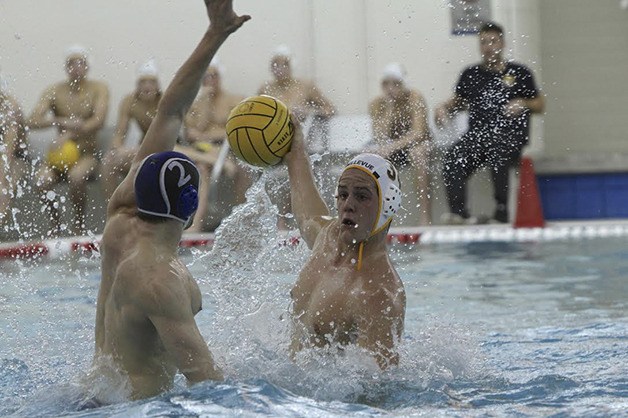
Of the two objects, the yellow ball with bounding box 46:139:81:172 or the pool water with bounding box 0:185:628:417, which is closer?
the pool water with bounding box 0:185:628:417

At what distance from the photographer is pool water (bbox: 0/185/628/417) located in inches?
125

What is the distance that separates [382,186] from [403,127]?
17.8 ft

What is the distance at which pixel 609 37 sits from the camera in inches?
410

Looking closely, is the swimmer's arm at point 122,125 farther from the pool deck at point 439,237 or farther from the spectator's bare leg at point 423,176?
the spectator's bare leg at point 423,176

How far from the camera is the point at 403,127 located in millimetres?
8734

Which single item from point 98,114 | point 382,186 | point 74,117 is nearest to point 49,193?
point 74,117

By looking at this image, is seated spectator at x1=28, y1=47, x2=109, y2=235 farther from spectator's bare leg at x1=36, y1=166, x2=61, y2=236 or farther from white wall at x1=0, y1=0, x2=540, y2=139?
white wall at x1=0, y1=0, x2=540, y2=139

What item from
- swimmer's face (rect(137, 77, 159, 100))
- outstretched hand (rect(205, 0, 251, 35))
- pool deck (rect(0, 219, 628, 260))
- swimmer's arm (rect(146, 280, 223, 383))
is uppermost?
outstretched hand (rect(205, 0, 251, 35))

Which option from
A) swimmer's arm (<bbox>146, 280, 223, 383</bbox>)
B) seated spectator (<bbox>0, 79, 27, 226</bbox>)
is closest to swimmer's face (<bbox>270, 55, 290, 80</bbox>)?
seated spectator (<bbox>0, 79, 27, 226</bbox>)

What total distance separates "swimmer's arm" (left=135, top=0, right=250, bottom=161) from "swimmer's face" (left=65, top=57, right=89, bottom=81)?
20.5 ft

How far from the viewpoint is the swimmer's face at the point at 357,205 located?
3.32 meters

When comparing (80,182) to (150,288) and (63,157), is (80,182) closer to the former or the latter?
(63,157)

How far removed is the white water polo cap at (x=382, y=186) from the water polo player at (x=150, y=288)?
0.56 metres

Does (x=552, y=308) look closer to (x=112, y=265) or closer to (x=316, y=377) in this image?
(x=316, y=377)
